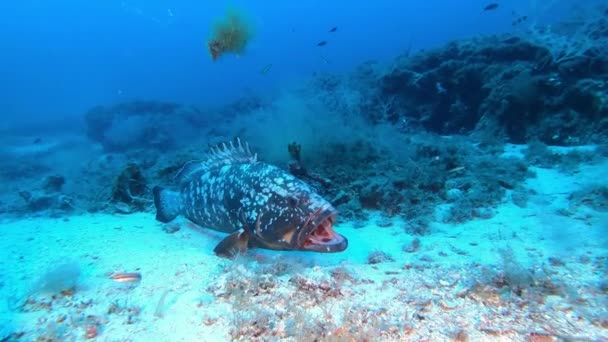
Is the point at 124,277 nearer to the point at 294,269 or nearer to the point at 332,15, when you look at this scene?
the point at 294,269

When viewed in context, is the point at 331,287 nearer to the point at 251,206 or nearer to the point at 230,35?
the point at 251,206

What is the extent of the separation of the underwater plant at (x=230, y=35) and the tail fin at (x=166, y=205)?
6.09m

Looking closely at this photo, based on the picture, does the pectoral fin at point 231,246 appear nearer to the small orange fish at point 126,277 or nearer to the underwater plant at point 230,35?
the small orange fish at point 126,277

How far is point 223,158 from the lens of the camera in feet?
17.8

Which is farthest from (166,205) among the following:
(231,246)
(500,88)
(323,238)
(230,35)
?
(500,88)

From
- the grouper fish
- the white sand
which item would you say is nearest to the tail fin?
the grouper fish

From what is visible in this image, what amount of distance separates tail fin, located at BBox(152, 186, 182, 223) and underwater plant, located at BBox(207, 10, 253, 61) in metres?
6.09

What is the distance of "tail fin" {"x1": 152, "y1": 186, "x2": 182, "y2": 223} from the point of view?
5848 mm

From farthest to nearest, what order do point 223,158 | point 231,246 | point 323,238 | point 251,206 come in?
point 223,158 < point 251,206 < point 231,246 < point 323,238

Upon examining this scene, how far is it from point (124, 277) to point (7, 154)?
21476 mm

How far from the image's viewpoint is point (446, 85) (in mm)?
12102

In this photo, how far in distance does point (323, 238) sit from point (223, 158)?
2404 millimetres

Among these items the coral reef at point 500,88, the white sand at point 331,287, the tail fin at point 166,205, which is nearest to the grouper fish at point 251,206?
the tail fin at point 166,205

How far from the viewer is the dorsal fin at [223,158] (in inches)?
204
